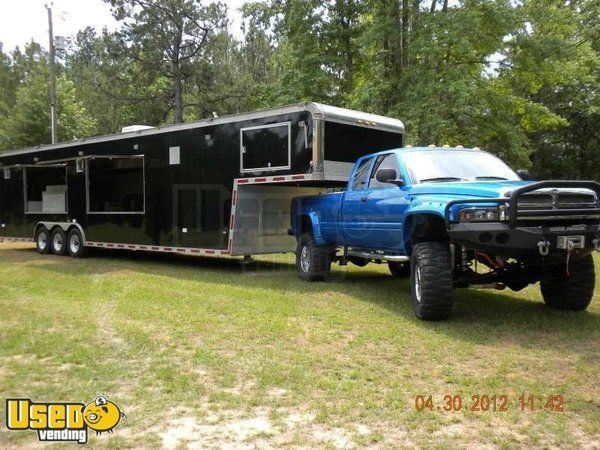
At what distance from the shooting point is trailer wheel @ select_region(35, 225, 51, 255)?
54.3 ft

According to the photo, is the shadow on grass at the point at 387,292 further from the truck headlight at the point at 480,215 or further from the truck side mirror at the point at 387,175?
the truck side mirror at the point at 387,175

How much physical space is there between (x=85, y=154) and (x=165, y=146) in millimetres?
3366

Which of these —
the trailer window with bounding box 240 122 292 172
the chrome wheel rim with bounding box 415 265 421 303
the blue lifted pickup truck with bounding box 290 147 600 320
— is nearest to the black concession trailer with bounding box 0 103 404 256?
the trailer window with bounding box 240 122 292 172

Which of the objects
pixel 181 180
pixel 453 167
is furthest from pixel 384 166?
pixel 181 180

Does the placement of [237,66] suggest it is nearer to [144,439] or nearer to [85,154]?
[85,154]

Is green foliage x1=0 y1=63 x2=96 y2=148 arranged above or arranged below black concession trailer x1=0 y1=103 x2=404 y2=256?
above

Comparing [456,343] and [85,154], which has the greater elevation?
[85,154]

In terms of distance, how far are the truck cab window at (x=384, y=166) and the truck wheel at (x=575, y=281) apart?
2.40m

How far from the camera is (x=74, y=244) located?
1566 centimetres

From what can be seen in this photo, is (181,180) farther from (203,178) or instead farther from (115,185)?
(115,185)

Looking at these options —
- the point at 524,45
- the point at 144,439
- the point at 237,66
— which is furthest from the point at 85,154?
the point at 237,66

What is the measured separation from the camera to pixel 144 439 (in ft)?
12.0

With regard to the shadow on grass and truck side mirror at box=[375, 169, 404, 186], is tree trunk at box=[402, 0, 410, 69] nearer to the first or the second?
the shadow on grass

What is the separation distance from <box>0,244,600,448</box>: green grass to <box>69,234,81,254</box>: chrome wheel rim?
20.3 ft
